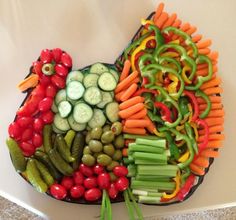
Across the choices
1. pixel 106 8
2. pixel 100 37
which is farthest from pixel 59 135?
pixel 106 8

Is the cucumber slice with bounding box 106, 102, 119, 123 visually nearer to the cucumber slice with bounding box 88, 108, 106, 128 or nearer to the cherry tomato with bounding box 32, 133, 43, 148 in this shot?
the cucumber slice with bounding box 88, 108, 106, 128

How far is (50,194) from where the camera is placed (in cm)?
149

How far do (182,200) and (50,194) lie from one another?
46 centimetres

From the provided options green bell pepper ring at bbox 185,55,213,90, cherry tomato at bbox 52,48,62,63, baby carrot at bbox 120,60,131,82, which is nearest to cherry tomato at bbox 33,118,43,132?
cherry tomato at bbox 52,48,62,63

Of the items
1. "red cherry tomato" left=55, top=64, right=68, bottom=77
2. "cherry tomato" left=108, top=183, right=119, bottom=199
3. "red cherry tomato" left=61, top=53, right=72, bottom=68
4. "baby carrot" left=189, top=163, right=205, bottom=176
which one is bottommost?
"baby carrot" left=189, top=163, right=205, bottom=176

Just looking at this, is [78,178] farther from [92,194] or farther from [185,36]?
[185,36]

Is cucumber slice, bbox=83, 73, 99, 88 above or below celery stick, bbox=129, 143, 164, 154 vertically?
above

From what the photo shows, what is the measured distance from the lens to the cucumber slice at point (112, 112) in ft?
4.98

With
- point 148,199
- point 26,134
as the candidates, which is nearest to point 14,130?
point 26,134

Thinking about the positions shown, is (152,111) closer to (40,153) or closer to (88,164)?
(88,164)

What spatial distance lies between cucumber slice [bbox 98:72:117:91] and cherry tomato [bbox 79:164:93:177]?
274 millimetres

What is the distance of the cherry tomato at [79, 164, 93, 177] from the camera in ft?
4.88

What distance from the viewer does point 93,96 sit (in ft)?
4.96

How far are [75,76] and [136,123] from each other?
10.5 inches
